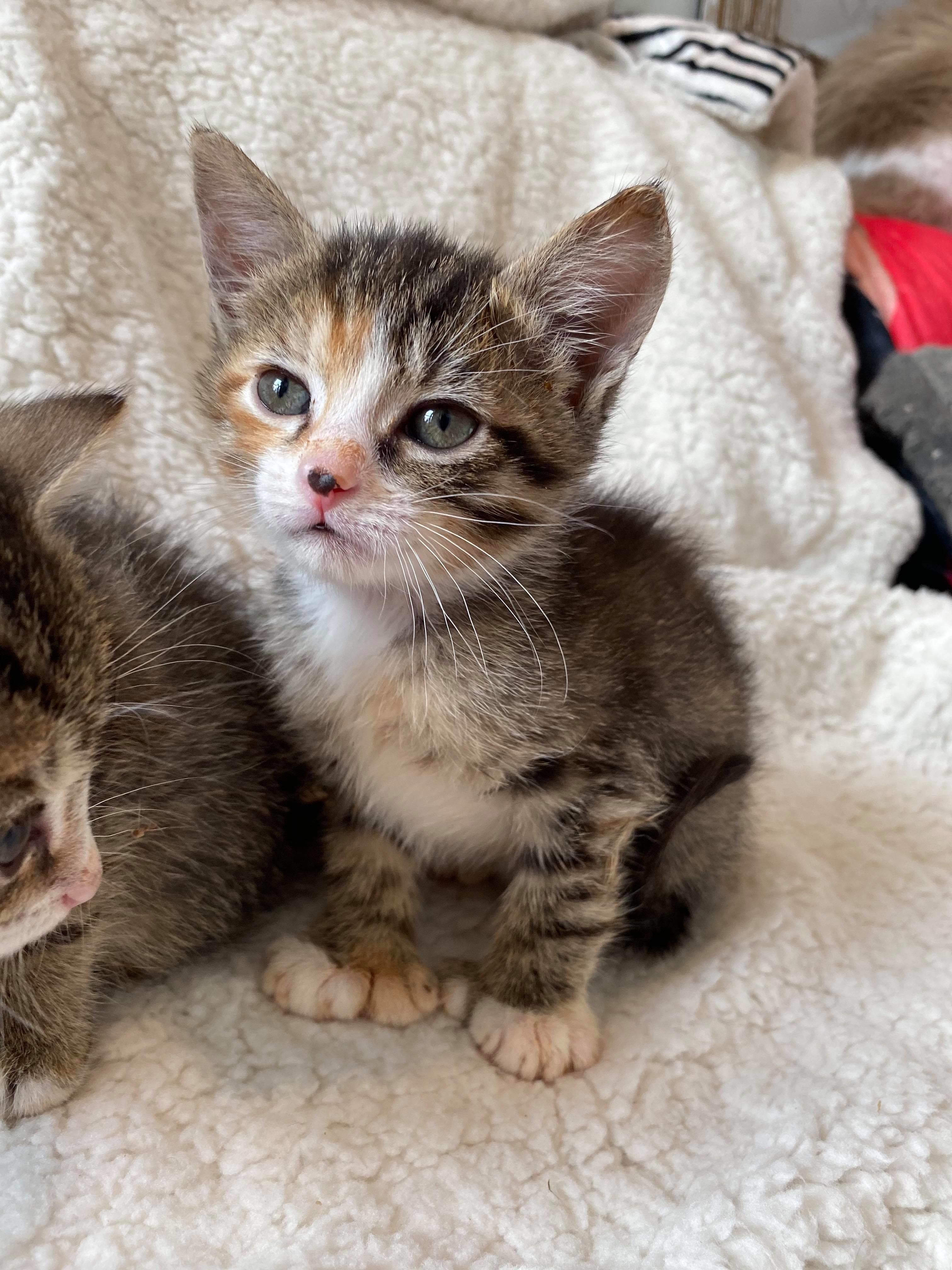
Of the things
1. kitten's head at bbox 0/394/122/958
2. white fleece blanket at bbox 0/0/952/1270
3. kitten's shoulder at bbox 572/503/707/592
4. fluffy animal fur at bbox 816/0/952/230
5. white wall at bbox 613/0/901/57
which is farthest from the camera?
white wall at bbox 613/0/901/57

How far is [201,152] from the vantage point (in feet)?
3.05

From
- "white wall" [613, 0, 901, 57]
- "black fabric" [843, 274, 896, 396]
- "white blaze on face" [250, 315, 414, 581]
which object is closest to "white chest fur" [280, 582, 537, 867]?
"white blaze on face" [250, 315, 414, 581]

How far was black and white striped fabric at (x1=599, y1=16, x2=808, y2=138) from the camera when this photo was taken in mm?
1806

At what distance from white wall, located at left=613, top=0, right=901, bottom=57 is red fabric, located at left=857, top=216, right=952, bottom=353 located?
2.62ft

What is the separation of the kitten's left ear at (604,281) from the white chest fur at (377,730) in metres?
0.28

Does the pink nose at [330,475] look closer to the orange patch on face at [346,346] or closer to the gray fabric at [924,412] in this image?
the orange patch on face at [346,346]

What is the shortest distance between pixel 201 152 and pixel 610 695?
0.62 m

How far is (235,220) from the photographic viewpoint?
0.99 m

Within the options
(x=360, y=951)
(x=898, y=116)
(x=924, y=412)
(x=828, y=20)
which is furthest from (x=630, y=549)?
(x=828, y=20)

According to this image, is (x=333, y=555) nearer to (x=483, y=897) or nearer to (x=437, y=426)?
(x=437, y=426)

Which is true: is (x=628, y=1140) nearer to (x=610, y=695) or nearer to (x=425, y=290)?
(x=610, y=695)

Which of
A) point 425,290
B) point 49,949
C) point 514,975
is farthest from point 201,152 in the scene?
point 514,975

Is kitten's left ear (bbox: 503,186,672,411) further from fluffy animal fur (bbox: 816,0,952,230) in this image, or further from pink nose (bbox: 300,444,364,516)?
fluffy animal fur (bbox: 816,0,952,230)

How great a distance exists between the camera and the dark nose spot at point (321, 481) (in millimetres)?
764
